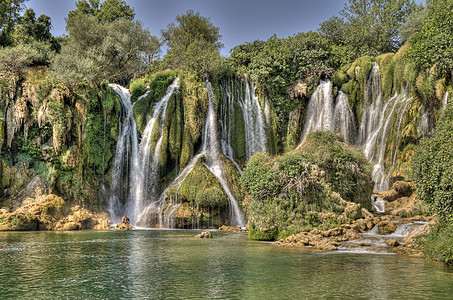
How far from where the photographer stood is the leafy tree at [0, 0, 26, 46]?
43438 mm

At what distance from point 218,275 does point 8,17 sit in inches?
1834

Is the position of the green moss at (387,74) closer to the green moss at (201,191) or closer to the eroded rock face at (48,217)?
the green moss at (201,191)

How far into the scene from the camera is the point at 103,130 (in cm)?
3644

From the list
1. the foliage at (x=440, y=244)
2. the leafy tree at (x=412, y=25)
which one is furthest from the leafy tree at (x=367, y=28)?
the foliage at (x=440, y=244)

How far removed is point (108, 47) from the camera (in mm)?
45250

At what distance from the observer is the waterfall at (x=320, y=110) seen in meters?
39.9

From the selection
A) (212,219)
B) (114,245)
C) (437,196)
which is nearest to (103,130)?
(212,219)

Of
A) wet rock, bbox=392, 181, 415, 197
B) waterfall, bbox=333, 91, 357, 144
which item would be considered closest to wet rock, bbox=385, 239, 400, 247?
wet rock, bbox=392, 181, 415, 197

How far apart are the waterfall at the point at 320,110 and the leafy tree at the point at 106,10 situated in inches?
1240

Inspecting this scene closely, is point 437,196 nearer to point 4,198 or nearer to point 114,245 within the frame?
point 114,245

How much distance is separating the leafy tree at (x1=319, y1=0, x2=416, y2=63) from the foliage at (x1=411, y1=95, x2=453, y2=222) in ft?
105

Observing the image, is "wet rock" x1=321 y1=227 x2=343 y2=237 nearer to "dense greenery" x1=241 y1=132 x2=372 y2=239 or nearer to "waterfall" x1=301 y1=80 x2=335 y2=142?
"dense greenery" x1=241 y1=132 x2=372 y2=239

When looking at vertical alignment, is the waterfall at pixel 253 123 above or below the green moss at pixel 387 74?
below

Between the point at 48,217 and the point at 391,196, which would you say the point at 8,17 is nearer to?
the point at 48,217
